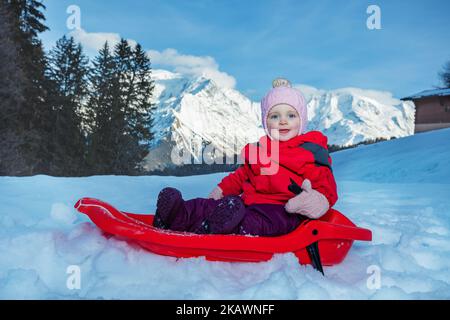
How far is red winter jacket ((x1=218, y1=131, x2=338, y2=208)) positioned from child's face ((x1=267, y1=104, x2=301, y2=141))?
0.05m

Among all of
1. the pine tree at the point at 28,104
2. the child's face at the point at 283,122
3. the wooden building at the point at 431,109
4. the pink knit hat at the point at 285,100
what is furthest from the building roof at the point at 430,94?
the child's face at the point at 283,122

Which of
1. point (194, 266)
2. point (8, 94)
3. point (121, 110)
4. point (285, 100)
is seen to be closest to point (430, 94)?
point (121, 110)

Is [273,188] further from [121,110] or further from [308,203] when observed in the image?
[121,110]

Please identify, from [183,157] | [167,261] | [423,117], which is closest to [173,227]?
[167,261]

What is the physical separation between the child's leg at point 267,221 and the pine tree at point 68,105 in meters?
16.6

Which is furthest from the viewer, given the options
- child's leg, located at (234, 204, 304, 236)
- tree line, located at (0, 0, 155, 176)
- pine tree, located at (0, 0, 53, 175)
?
tree line, located at (0, 0, 155, 176)

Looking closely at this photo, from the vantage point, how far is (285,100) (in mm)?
2660

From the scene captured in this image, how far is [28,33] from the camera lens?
616 inches

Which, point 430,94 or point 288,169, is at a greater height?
point 430,94

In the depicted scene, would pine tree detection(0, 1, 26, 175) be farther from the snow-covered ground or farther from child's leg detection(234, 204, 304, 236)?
child's leg detection(234, 204, 304, 236)

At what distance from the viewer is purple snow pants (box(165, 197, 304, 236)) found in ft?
6.93

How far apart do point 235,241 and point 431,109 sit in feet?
82.8

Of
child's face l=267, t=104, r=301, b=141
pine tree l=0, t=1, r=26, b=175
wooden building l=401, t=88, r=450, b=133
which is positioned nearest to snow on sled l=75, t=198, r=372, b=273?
child's face l=267, t=104, r=301, b=141

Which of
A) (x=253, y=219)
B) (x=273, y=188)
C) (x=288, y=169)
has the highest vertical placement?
(x=288, y=169)
